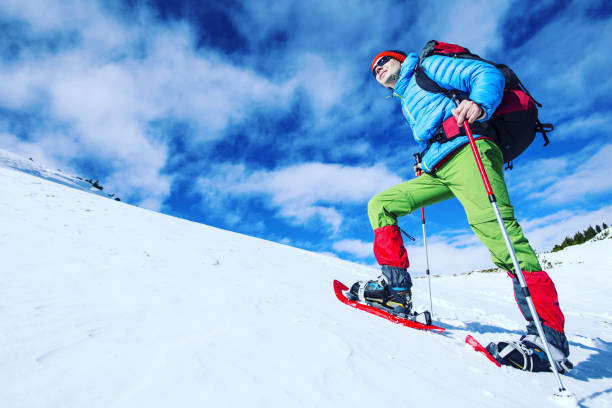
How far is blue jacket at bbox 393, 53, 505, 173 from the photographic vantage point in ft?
7.05

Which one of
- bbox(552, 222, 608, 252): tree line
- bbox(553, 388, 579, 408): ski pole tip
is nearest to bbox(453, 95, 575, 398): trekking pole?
bbox(553, 388, 579, 408): ski pole tip

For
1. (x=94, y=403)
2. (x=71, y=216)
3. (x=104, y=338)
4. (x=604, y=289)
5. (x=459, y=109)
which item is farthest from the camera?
(x=604, y=289)

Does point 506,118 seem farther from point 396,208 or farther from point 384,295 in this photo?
point 384,295

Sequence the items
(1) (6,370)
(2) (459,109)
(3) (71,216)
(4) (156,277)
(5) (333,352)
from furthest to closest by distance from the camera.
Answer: (3) (71,216)
(4) (156,277)
(2) (459,109)
(5) (333,352)
(1) (6,370)

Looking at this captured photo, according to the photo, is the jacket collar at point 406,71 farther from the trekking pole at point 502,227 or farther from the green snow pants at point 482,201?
the green snow pants at point 482,201

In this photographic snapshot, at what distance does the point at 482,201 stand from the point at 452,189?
31 cm

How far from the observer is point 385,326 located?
2.29 m

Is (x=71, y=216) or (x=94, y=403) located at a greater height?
(x=71, y=216)

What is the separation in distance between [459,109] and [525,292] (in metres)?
1.43

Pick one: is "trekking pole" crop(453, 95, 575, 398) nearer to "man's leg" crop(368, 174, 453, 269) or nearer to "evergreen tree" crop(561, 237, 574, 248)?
"man's leg" crop(368, 174, 453, 269)

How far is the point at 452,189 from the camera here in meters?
2.56

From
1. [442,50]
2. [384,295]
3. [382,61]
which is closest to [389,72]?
[382,61]

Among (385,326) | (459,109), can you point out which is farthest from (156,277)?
(459,109)

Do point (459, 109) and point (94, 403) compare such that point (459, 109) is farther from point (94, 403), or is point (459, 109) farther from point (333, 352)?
point (94, 403)
